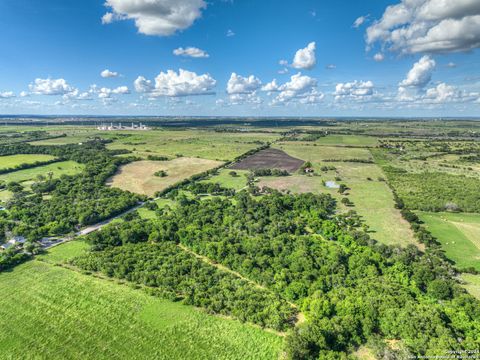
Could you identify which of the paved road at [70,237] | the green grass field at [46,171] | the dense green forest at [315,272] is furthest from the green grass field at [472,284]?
the green grass field at [46,171]

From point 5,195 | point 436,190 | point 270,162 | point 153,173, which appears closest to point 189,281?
point 5,195

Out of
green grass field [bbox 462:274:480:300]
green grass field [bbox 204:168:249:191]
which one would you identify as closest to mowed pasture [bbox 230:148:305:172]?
green grass field [bbox 204:168:249:191]

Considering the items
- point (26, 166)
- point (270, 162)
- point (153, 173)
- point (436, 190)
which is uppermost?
point (26, 166)

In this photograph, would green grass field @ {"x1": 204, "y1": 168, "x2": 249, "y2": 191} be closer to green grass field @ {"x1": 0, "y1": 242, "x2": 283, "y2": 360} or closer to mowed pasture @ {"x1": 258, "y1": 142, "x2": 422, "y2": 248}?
mowed pasture @ {"x1": 258, "y1": 142, "x2": 422, "y2": 248}

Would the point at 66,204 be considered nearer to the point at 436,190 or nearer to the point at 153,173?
the point at 153,173

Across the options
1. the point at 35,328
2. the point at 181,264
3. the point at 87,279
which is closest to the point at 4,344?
the point at 35,328
